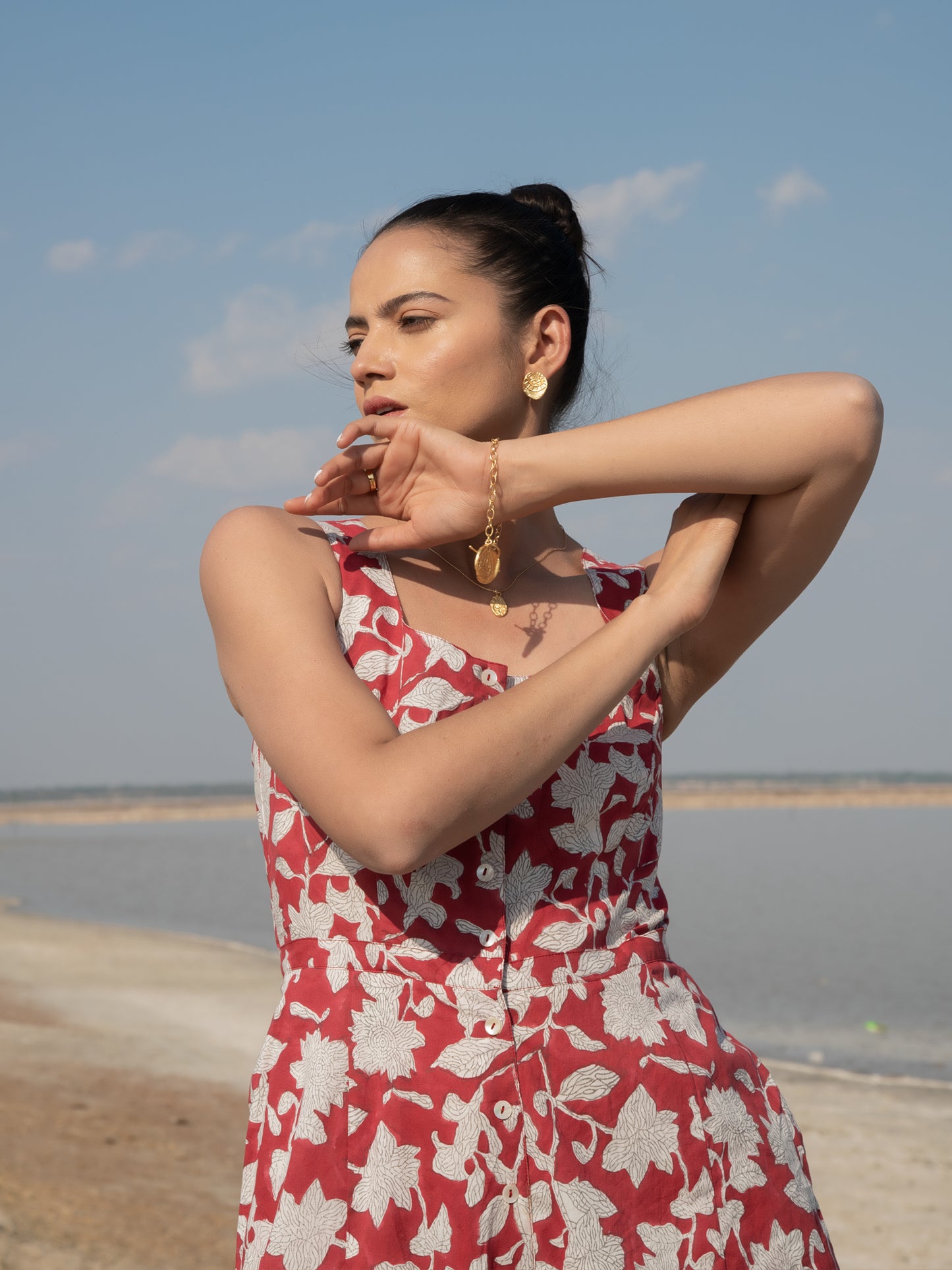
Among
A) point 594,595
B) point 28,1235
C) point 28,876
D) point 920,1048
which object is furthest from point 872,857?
point 594,595

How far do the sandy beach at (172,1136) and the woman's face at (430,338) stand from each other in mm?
4012

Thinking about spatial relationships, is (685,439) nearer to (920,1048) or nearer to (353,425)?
(353,425)

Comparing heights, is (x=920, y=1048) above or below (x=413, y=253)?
below

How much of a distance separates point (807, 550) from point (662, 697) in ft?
0.99

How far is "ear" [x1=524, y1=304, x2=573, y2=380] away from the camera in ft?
6.42

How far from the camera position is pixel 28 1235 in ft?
15.8

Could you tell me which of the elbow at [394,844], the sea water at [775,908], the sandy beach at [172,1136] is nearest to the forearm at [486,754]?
the elbow at [394,844]

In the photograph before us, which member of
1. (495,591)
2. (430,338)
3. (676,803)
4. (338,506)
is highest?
(430,338)

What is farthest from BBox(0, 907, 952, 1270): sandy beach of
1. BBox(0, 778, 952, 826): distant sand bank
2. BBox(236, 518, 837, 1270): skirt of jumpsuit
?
BBox(0, 778, 952, 826): distant sand bank

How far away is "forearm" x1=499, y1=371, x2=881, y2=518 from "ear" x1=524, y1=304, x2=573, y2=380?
0.31 metres

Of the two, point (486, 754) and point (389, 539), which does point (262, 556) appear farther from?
point (486, 754)

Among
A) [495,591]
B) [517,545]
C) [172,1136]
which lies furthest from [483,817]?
[172,1136]

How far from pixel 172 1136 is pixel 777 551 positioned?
580 centimetres

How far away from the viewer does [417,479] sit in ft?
5.52
